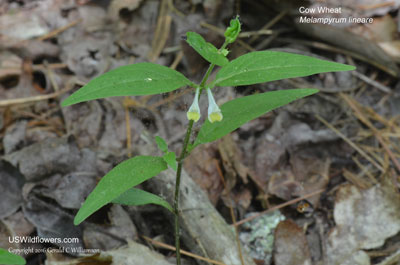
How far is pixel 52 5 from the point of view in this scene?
16.9ft

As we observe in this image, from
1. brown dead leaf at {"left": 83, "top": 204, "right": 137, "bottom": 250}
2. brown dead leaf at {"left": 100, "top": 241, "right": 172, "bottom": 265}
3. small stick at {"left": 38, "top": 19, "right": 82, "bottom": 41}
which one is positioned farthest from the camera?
small stick at {"left": 38, "top": 19, "right": 82, "bottom": 41}

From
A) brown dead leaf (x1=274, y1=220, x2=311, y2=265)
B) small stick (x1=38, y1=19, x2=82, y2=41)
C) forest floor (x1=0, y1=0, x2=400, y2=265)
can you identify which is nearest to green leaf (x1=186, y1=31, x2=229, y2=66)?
forest floor (x1=0, y1=0, x2=400, y2=265)

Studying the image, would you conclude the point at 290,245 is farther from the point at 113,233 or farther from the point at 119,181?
the point at 119,181

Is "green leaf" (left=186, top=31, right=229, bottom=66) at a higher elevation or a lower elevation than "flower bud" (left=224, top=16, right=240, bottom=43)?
lower

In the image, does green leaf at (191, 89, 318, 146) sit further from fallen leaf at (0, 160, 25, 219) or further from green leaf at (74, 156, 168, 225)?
fallen leaf at (0, 160, 25, 219)

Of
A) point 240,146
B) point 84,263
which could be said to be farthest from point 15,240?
point 240,146

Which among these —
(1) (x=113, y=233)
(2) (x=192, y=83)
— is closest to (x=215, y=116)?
(2) (x=192, y=83)

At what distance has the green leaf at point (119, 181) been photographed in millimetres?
1873

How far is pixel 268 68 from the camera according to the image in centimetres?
192

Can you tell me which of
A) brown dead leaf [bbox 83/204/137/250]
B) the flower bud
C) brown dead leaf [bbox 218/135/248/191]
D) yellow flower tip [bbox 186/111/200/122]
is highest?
the flower bud

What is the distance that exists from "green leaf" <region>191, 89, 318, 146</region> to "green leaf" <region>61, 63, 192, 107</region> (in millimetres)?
324

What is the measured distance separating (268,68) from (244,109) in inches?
11.2

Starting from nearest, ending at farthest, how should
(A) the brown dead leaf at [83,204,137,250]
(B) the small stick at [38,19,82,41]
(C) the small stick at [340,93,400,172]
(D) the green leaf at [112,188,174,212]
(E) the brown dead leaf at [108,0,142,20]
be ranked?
1. (D) the green leaf at [112,188,174,212]
2. (A) the brown dead leaf at [83,204,137,250]
3. (C) the small stick at [340,93,400,172]
4. (B) the small stick at [38,19,82,41]
5. (E) the brown dead leaf at [108,0,142,20]

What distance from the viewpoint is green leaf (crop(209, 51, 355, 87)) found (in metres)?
1.88
